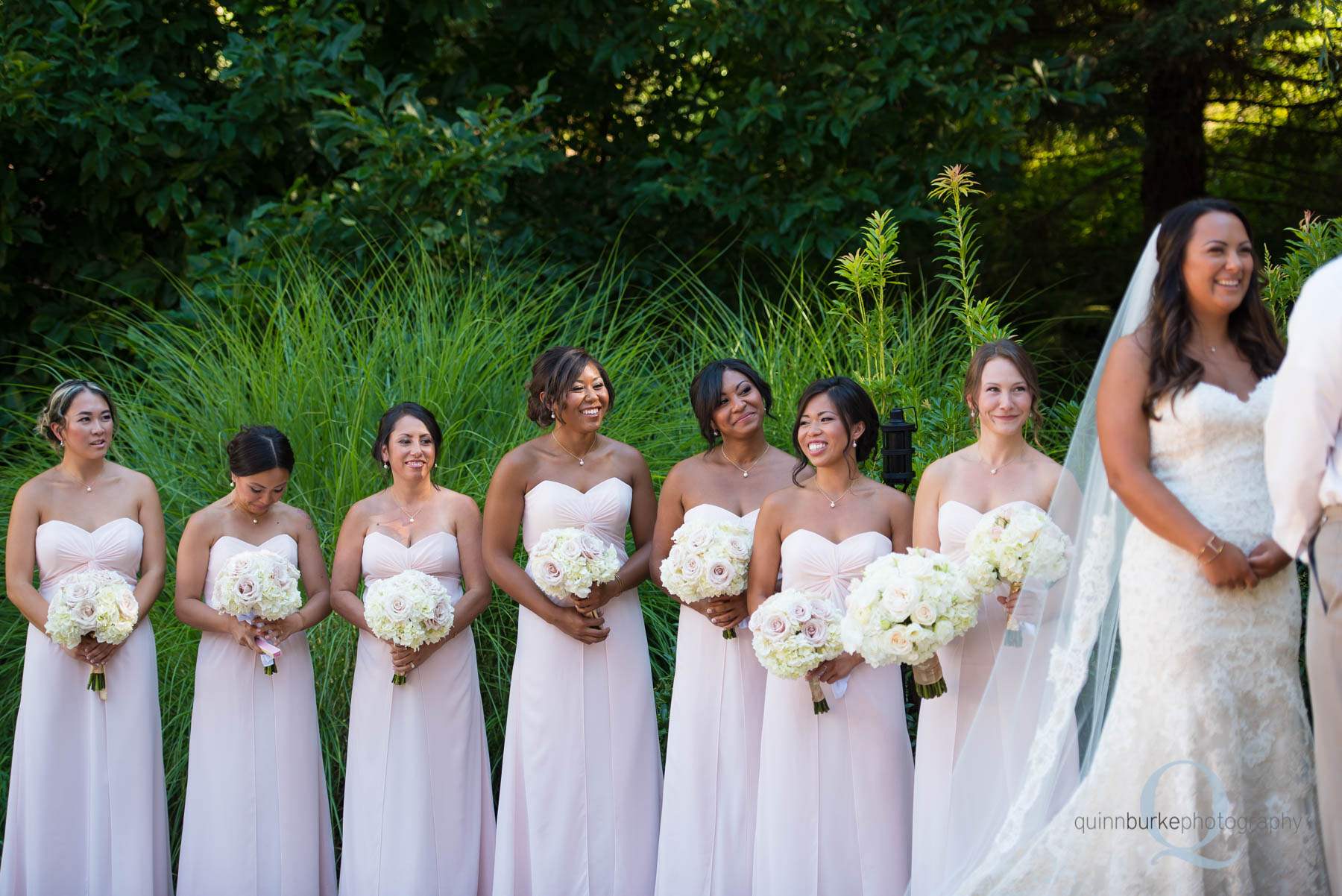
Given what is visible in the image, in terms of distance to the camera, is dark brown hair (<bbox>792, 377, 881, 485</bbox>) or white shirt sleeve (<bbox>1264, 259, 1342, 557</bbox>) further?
dark brown hair (<bbox>792, 377, 881, 485</bbox>)

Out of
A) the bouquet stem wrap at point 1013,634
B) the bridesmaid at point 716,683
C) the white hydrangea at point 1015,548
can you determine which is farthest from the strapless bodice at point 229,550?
the bouquet stem wrap at point 1013,634

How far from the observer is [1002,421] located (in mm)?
4746

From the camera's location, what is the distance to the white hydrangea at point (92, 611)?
538 cm

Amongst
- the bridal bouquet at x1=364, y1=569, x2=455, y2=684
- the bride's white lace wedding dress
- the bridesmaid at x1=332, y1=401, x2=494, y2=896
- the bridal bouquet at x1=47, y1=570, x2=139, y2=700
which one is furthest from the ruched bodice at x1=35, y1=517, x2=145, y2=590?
the bride's white lace wedding dress

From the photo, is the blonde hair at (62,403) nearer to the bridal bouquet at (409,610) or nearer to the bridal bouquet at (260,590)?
the bridal bouquet at (260,590)

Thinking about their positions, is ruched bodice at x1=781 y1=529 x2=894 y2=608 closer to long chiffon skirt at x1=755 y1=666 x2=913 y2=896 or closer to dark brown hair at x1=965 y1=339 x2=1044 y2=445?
long chiffon skirt at x1=755 y1=666 x2=913 y2=896

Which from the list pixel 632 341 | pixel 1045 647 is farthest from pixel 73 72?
pixel 1045 647

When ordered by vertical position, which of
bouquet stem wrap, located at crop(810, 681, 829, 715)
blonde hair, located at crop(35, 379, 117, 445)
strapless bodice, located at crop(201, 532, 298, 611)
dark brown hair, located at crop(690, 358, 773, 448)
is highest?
blonde hair, located at crop(35, 379, 117, 445)

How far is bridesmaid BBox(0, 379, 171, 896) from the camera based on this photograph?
5.55m

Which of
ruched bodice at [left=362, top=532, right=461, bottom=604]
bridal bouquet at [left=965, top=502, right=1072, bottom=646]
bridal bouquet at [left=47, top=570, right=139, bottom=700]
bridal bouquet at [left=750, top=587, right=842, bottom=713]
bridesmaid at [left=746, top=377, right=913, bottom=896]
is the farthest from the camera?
ruched bodice at [left=362, top=532, right=461, bottom=604]

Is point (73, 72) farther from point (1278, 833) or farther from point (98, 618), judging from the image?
point (1278, 833)

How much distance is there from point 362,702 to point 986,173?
684cm

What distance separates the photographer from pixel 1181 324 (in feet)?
12.2

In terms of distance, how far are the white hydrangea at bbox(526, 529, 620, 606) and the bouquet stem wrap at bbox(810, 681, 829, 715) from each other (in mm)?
980
